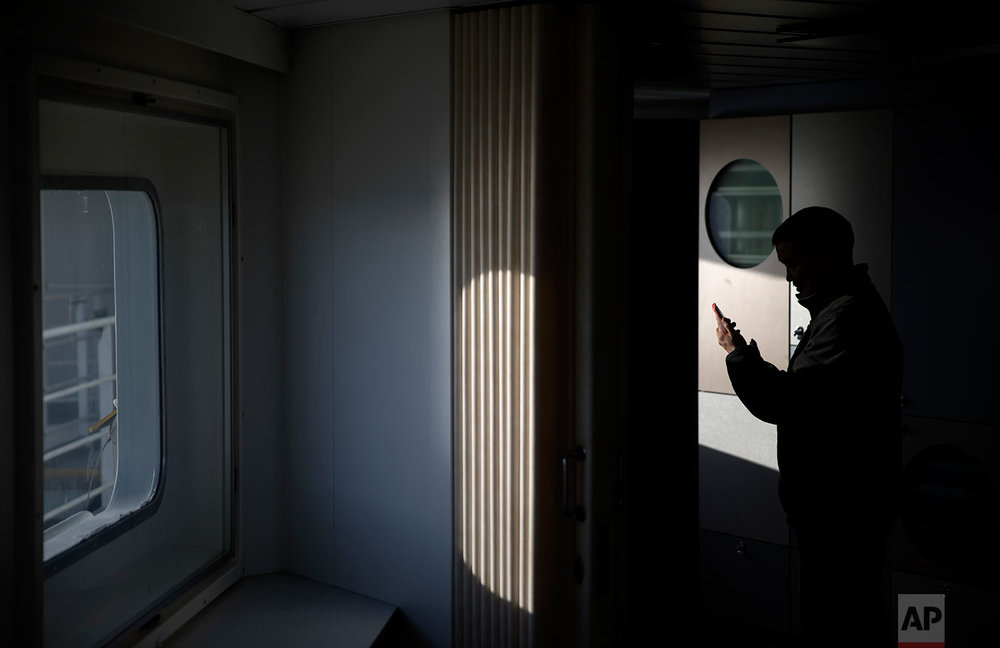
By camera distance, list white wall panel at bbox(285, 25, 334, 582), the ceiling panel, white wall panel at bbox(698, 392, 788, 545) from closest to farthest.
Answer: the ceiling panel, white wall panel at bbox(285, 25, 334, 582), white wall panel at bbox(698, 392, 788, 545)

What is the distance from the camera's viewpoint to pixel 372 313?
10.6 ft

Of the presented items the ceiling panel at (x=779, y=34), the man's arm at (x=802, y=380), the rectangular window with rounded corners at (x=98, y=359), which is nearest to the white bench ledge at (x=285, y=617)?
the rectangular window with rounded corners at (x=98, y=359)

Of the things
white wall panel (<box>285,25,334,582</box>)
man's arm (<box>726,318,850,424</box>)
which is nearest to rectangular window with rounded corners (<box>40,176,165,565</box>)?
white wall panel (<box>285,25,334,582</box>)

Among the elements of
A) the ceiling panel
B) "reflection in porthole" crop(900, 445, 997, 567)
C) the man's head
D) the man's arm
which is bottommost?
"reflection in porthole" crop(900, 445, 997, 567)

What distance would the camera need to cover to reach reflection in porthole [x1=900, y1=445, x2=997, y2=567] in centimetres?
372

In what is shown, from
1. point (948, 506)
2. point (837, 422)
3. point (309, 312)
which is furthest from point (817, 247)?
point (309, 312)

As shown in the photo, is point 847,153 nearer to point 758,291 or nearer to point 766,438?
point 758,291

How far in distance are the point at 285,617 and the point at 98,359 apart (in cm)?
119

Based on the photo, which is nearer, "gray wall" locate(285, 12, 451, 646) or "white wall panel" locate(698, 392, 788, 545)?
"gray wall" locate(285, 12, 451, 646)

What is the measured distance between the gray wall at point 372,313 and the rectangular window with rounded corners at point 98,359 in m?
0.69

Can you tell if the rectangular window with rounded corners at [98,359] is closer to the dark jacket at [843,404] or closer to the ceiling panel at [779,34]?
the ceiling panel at [779,34]

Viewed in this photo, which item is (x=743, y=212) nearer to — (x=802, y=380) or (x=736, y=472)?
(x=736, y=472)

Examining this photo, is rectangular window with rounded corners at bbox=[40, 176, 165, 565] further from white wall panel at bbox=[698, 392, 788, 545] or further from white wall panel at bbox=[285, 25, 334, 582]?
white wall panel at bbox=[698, 392, 788, 545]

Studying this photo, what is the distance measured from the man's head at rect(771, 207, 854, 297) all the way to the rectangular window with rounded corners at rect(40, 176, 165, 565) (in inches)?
86.7
